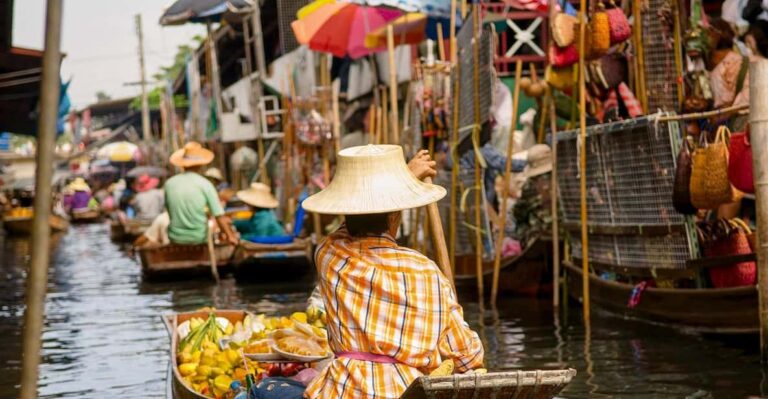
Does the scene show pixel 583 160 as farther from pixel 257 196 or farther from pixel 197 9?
pixel 197 9

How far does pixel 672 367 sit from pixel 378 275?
478 cm

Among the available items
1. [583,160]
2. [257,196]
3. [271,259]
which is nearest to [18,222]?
[257,196]

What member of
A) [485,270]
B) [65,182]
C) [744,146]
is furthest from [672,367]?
[65,182]

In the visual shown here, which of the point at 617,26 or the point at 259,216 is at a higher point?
the point at 617,26

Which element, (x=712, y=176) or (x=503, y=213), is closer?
(x=712, y=176)


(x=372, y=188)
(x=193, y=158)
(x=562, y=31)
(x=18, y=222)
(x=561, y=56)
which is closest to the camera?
(x=372, y=188)

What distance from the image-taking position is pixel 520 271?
12453mm

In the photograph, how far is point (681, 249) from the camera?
9.32 metres

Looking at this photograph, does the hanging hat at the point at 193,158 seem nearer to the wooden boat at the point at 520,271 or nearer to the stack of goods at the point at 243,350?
the wooden boat at the point at 520,271

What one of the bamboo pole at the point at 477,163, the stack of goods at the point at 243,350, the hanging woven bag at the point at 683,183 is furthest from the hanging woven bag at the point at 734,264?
the stack of goods at the point at 243,350

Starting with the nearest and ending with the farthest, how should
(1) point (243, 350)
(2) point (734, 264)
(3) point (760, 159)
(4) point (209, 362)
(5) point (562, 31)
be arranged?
(1) point (243, 350), (4) point (209, 362), (3) point (760, 159), (2) point (734, 264), (5) point (562, 31)

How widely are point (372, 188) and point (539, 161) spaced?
8.31 meters

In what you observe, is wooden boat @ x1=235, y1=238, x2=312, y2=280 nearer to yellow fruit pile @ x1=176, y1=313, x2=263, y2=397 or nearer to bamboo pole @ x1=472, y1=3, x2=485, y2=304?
bamboo pole @ x1=472, y1=3, x2=485, y2=304

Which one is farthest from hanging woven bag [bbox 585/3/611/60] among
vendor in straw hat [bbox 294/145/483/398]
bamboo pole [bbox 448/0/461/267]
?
vendor in straw hat [bbox 294/145/483/398]
